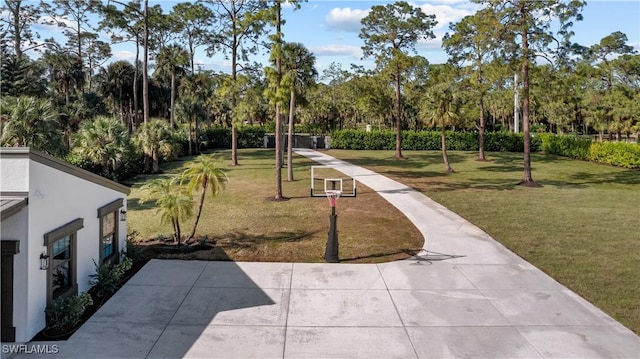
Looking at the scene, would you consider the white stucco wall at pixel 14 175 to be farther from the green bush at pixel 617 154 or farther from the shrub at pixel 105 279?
the green bush at pixel 617 154

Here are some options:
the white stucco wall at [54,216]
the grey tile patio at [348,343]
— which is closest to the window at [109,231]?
the white stucco wall at [54,216]

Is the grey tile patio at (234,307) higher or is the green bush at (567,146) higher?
the green bush at (567,146)

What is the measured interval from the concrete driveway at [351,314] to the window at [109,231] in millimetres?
933

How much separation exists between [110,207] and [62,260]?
2114 mm

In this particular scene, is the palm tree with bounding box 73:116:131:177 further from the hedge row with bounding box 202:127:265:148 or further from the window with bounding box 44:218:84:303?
the hedge row with bounding box 202:127:265:148

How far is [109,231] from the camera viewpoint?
35.4ft

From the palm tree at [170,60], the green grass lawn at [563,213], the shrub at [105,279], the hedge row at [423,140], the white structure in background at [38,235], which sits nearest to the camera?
the white structure in background at [38,235]

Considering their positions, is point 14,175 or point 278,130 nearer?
point 14,175

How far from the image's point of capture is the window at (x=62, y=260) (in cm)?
800

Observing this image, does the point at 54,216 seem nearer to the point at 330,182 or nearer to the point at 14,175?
the point at 14,175

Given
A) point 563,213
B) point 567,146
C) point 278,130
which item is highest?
point 567,146

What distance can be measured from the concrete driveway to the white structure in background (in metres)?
0.84

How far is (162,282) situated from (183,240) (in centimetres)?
334

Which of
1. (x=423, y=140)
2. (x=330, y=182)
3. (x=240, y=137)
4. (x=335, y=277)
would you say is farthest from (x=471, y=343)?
(x=240, y=137)
